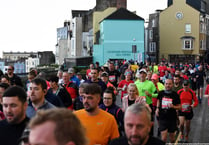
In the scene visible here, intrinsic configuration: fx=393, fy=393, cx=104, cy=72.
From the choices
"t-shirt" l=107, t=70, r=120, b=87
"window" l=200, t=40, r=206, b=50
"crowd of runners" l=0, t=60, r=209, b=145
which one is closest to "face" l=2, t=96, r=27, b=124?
"crowd of runners" l=0, t=60, r=209, b=145

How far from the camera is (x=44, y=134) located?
2.17 meters

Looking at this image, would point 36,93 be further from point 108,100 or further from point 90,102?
point 108,100

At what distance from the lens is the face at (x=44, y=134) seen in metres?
2.16

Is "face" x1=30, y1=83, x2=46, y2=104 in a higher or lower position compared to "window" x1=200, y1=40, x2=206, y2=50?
lower

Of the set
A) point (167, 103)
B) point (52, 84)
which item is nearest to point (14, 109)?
point (52, 84)

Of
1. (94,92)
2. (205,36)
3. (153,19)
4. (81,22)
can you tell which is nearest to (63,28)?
(81,22)

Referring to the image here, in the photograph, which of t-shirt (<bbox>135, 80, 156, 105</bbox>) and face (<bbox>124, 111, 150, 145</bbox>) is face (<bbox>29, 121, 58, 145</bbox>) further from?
t-shirt (<bbox>135, 80, 156, 105</bbox>)

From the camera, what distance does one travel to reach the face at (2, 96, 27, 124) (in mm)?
4516

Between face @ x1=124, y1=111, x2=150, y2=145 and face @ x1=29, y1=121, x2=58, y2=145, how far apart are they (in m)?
1.58

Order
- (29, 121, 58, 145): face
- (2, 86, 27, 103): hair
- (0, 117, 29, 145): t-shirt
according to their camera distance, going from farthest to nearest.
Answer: (2, 86, 27, 103): hair → (0, 117, 29, 145): t-shirt → (29, 121, 58, 145): face

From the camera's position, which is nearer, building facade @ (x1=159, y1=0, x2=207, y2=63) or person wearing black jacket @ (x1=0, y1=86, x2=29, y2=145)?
person wearing black jacket @ (x1=0, y1=86, x2=29, y2=145)

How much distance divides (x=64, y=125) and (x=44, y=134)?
122 millimetres

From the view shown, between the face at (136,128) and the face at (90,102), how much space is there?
150 cm

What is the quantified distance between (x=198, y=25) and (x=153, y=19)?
9414mm
